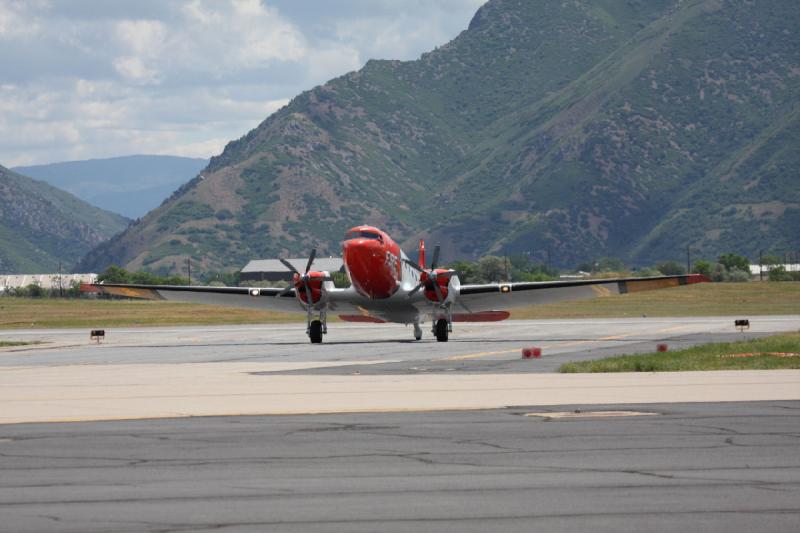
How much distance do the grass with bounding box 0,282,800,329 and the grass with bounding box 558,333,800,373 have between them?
54958 millimetres

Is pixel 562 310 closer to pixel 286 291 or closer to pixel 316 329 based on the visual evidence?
pixel 286 291

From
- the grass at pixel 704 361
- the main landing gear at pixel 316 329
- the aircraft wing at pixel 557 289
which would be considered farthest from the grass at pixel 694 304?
the grass at pixel 704 361

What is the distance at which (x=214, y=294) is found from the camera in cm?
6003

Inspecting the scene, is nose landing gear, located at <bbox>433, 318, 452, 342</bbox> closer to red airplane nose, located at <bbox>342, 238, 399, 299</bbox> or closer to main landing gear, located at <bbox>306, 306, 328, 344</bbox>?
red airplane nose, located at <bbox>342, 238, 399, 299</bbox>

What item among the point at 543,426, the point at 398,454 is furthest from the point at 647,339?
the point at 398,454

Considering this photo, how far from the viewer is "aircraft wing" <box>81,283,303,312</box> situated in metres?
57.8

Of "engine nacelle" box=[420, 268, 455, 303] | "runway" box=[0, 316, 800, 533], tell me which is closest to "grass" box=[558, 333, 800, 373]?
"runway" box=[0, 316, 800, 533]

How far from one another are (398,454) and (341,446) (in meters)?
1.23

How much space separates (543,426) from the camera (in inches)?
722

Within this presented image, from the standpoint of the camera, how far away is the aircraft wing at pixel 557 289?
182 ft

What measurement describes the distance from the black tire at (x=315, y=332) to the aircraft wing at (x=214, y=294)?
2.59m

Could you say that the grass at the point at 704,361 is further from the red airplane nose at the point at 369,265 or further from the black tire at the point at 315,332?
the black tire at the point at 315,332

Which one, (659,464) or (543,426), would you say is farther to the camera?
(543,426)

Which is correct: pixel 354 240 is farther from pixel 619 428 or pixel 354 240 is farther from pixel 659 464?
pixel 659 464
